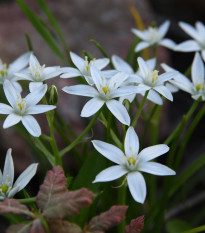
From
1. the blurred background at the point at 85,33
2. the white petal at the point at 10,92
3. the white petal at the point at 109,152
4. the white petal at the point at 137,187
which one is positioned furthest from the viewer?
the blurred background at the point at 85,33

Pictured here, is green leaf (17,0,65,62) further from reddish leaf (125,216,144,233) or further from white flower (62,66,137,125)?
reddish leaf (125,216,144,233)

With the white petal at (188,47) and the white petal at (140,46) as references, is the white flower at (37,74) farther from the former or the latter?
the white petal at (188,47)

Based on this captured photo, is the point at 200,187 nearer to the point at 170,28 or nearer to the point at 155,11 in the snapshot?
the point at 170,28

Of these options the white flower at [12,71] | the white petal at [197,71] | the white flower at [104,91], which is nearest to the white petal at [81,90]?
the white flower at [104,91]

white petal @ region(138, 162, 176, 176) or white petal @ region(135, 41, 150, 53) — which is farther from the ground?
white petal @ region(135, 41, 150, 53)

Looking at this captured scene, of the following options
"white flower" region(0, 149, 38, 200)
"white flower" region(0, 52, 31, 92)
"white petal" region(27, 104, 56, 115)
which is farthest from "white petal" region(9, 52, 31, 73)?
"white flower" region(0, 149, 38, 200)

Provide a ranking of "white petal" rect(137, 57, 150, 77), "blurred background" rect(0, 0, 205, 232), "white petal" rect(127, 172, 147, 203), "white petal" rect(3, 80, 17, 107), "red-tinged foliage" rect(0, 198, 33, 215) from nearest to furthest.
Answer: "red-tinged foliage" rect(0, 198, 33, 215) → "white petal" rect(127, 172, 147, 203) → "white petal" rect(3, 80, 17, 107) → "white petal" rect(137, 57, 150, 77) → "blurred background" rect(0, 0, 205, 232)

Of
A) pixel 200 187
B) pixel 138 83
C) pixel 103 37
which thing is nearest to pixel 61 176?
pixel 138 83
